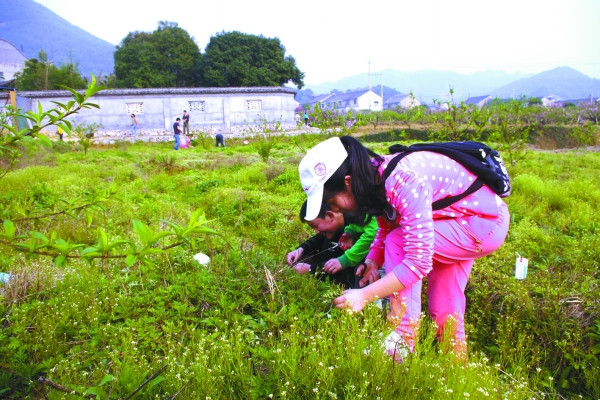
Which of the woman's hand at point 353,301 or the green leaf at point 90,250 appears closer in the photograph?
the green leaf at point 90,250

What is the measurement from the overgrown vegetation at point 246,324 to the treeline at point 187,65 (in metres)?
31.0

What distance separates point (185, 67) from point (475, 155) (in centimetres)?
3504

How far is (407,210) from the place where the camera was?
178cm

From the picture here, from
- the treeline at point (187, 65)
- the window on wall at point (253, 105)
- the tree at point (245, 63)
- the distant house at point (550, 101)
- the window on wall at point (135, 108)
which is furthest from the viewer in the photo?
the distant house at point (550, 101)

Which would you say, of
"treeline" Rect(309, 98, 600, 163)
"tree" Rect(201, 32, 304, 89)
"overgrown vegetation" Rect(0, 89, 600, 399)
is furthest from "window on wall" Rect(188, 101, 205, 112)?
"overgrown vegetation" Rect(0, 89, 600, 399)

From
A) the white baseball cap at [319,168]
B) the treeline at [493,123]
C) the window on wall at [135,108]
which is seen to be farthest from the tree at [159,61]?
the white baseball cap at [319,168]

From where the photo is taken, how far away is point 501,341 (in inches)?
90.1

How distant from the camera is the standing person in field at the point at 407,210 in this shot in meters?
1.79

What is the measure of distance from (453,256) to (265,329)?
985 mm

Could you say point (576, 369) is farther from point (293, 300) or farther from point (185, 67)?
point (185, 67)

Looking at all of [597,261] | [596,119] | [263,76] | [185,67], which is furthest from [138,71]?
[597,261]

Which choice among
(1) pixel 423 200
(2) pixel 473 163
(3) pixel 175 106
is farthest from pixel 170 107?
(1) pixel 423 200

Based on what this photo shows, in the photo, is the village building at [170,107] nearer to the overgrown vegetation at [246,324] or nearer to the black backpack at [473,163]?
the overgrown vegetation at [246,324]

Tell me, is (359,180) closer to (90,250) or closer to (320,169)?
(320,169)
